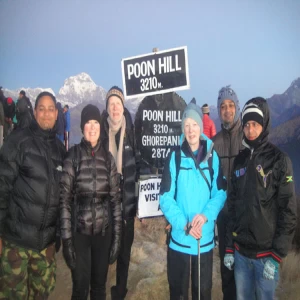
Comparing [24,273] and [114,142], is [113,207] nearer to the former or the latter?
[114,142]

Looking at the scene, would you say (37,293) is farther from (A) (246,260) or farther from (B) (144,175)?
(A) (246,260)

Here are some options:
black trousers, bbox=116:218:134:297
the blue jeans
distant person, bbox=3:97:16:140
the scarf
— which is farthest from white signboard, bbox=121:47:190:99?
distant person, bbox=3:97:16:140

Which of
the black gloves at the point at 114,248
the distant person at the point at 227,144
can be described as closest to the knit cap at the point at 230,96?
the distant person at the point at 227,144

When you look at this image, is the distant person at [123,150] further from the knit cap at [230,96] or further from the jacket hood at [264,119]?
the jacket hood at [264,119]

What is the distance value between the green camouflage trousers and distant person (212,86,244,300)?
1785 millimetres

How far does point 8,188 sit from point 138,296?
2.33m

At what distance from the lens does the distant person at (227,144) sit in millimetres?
2943

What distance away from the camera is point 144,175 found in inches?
132

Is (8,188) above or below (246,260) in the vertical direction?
above

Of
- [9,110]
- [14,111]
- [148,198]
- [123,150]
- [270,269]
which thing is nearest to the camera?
[270,269]

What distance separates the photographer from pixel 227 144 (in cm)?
305

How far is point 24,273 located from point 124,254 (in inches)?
42.6

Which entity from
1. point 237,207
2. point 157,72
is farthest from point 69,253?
point 157,72

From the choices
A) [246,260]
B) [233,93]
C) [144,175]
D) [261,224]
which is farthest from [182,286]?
[233,93]
